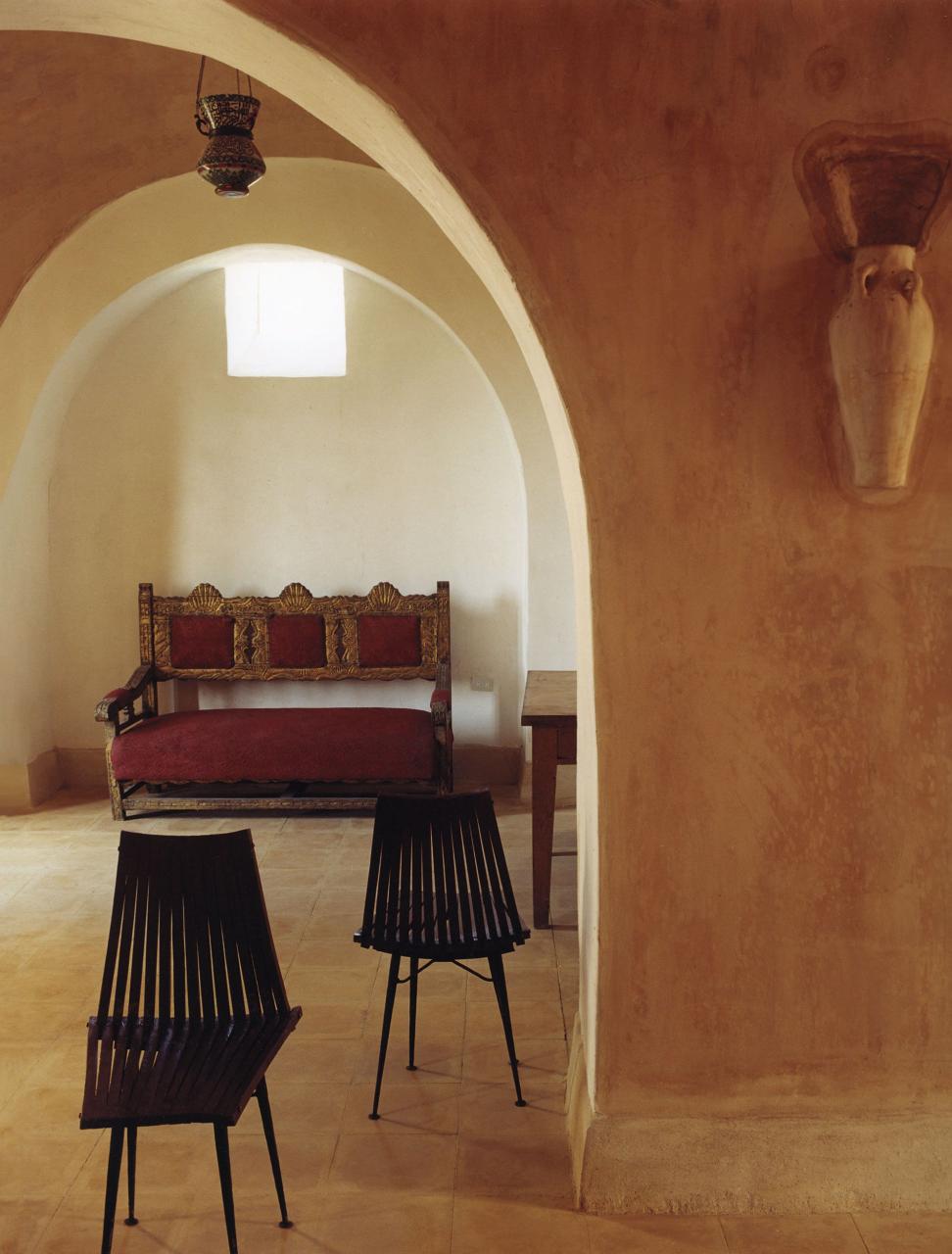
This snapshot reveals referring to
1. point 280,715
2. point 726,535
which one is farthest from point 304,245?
point 726,535

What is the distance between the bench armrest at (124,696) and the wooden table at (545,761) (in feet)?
9.43

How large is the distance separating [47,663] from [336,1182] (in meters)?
5.43

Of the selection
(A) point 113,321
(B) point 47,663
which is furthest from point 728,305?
(B) point 47,663

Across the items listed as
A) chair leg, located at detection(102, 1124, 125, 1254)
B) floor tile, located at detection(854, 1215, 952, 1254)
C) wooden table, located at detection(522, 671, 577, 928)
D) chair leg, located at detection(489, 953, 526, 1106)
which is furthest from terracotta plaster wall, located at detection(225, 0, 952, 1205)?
wooden table, located at detection(522, 671, 577, 928)

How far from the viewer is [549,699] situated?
5.67 metres

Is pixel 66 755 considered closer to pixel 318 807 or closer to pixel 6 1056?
pixel 318 807

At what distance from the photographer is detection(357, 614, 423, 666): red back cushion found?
7996mm

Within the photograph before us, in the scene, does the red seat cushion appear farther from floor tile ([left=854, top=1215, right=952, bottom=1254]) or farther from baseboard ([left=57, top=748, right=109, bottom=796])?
floor tile ([left=854, top=1215, right=952, bottom=1254])

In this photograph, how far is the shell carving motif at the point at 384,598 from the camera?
8016mm

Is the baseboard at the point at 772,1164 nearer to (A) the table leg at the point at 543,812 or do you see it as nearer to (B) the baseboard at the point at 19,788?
(A) the table leg at the point at 543,812

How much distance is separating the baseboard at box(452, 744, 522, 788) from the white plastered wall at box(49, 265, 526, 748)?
0.23 ft

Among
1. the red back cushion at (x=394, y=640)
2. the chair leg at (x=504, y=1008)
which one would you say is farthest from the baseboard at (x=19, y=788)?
the chair leg at (x=504, y=1008)

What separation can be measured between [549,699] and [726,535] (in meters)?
2.60

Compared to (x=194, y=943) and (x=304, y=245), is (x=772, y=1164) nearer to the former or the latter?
(x=194, y=943)
